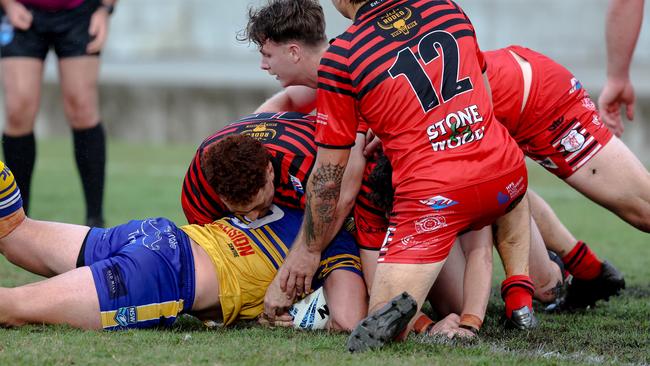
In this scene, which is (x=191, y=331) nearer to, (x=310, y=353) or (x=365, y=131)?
(x=310, y=353)

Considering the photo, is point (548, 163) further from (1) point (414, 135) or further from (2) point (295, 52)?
(2) point (295, 52)

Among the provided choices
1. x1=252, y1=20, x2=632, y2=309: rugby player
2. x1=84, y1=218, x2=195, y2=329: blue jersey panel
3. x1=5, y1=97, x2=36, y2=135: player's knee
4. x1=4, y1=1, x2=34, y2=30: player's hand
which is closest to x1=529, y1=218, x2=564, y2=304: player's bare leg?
x1=252, y1=20, x2=632, y2=309: rugby player

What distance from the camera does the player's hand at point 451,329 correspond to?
424 cm

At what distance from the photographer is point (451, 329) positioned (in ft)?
14.1

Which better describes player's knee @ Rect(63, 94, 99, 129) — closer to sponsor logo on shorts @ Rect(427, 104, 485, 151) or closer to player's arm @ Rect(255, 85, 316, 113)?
player's arm @ Rect(255, 85, 316, 113)

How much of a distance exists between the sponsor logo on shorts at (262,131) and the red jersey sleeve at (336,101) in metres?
0.52

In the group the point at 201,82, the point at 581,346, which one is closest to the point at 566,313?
the point at 581,346

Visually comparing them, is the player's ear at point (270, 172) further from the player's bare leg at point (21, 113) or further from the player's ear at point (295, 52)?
the player's bare leg at point (21, 113)

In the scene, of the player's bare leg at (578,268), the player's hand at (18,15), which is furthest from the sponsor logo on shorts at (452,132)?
the player's hand at (18,15)

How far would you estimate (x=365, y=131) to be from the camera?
190 inches

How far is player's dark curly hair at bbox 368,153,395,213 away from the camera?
453 centimetres

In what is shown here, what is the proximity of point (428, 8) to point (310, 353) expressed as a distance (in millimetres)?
1535

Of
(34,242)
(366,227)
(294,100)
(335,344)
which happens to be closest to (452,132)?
(366,227)

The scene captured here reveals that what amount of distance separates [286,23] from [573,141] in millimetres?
1422
